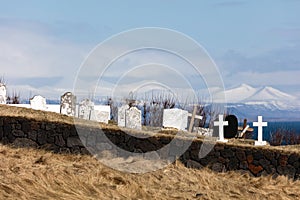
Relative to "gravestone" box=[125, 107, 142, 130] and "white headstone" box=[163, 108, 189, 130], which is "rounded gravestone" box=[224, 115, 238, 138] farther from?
"gravestone" box=[125, 107, 142, 130]

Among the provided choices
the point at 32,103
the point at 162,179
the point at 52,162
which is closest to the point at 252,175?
the point at 162,179

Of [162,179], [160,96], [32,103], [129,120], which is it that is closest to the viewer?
[162,179]

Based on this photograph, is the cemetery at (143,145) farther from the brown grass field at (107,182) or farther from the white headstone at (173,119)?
→ the white headstone at (173,119)

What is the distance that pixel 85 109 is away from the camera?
2131 cm

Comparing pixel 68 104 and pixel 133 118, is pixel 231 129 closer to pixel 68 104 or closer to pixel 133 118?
pixel 133 118

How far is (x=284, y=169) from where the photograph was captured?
15.3 metres

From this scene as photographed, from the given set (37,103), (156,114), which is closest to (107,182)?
(37,103)

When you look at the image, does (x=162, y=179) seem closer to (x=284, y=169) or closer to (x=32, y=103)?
(x=284, y=169)

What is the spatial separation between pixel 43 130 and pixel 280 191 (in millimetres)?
6848

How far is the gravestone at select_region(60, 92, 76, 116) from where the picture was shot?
21.0 meters

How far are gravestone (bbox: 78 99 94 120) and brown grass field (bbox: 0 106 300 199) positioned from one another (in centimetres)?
580

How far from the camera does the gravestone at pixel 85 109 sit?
2123cm

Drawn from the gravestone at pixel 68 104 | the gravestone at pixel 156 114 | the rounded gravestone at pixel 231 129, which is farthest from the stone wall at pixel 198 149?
the gravestone at pixel 156 114

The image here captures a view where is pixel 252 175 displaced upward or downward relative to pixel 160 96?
downward
